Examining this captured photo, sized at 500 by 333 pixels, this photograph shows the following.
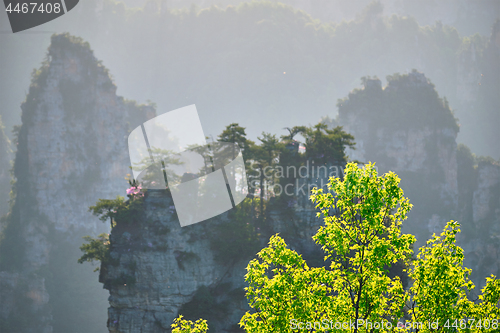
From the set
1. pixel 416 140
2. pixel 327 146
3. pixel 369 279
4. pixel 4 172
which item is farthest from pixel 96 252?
pixel 4 172

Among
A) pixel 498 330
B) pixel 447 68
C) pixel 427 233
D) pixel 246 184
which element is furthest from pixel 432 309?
pixel 447 68

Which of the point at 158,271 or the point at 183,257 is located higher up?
the point at 183,257

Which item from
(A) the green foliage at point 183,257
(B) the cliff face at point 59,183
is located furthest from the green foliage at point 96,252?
(B) the cliff face at point 59,183

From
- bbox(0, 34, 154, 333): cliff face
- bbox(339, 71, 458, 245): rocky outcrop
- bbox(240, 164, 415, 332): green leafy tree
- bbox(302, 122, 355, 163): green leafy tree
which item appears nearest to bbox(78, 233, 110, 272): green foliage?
bbox(302, 122, 355, 163): green leafy tree

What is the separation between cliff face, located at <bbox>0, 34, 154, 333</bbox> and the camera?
43500mm

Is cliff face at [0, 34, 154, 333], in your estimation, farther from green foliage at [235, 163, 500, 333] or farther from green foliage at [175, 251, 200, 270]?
green foliage at [235, 163, 500, 333]

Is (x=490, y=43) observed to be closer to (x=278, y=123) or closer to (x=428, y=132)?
(x=428, y=132)

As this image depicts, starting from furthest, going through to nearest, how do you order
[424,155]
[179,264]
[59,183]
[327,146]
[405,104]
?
[405,104]
[424,155]
[59,183]
[327,146]
[179,264]

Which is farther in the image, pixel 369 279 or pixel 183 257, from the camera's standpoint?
pixel 183 257

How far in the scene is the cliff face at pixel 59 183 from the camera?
43.5 m

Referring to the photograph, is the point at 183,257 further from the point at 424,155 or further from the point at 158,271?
the point at 424,155

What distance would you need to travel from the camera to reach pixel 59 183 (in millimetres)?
48906

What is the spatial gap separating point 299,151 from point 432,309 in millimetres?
18760

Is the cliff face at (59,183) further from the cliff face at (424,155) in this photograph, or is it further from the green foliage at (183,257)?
the cliff face at (424,155)
